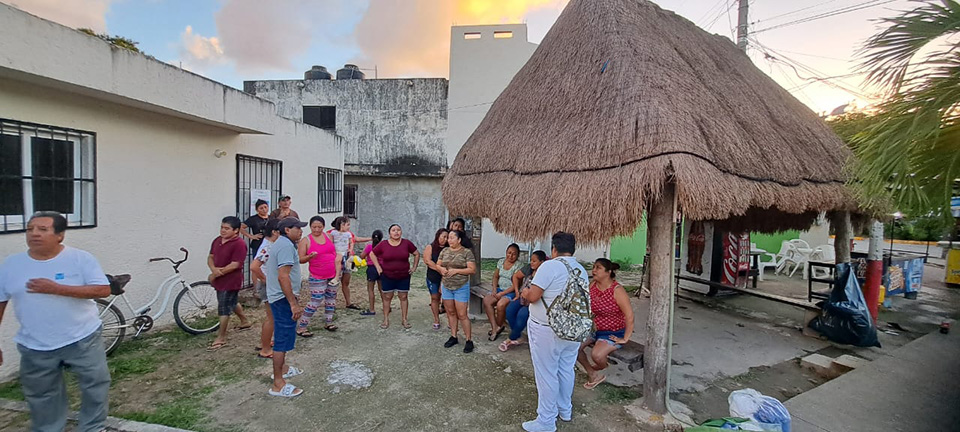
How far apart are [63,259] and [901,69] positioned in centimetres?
612

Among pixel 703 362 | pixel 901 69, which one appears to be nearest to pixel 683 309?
pixel 703 362

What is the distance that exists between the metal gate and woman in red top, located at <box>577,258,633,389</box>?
19.6ft

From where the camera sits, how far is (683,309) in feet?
26.9

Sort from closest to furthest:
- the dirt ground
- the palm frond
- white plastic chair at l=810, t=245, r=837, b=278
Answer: the palm frond, the dirt ground, white plastic chair at l=810, t=245, r=837, b=278

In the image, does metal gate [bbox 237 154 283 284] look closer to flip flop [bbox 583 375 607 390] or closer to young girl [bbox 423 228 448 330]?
young girl [bbox 423 228 448 330]

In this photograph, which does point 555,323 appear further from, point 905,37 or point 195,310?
point 195,310

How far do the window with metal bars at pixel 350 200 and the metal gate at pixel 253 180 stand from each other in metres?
5.15

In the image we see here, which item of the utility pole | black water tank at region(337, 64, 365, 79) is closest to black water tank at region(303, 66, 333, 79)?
black water tank at region(337, 64, 365, 79)

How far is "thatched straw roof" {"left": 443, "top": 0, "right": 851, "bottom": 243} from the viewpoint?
3922 millimetres

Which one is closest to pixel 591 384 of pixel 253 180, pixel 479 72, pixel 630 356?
pixel 630 356

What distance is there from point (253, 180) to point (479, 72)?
8260 mm

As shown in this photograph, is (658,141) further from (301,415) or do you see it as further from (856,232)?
(856,232)

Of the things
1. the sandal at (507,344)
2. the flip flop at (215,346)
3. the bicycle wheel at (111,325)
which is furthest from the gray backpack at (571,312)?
the bicycle wheel at (111,325)

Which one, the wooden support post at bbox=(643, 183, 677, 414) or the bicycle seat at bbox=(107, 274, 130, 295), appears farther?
the bicycle seat at bbox=(107, 274, 130, 295)
